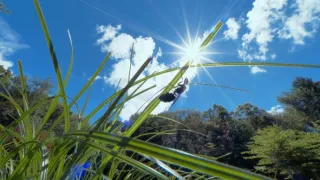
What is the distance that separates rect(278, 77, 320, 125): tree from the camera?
1623cm

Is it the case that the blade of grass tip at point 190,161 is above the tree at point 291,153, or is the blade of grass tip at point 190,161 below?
below

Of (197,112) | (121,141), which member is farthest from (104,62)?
(197,112)

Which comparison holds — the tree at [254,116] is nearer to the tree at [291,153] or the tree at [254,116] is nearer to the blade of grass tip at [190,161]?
the tree at [291,153]

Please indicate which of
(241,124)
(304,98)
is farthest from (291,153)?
(304,98)

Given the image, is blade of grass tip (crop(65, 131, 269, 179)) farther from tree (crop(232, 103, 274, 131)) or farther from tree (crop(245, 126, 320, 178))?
tree (crop(232, 103, 274, 131))

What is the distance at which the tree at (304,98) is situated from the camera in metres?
16.2

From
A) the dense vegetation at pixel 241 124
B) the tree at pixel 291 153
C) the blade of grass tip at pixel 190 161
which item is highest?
the dense vegetation at pixel 241 124

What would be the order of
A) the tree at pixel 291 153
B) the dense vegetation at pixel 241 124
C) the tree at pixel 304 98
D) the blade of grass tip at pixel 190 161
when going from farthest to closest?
the tree at pixel 304 98, the dense vegetation at pixel 241 124, the tree at pixel 291 153, the blade of grass tip at pixel 190 161

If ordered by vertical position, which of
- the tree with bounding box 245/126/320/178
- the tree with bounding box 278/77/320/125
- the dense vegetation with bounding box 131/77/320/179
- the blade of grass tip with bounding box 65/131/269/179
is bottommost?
the blade of grass tip with bounding box 65/131/269/179

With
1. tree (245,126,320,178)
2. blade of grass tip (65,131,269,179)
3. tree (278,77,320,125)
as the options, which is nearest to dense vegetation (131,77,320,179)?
tree (278,77,320,125)

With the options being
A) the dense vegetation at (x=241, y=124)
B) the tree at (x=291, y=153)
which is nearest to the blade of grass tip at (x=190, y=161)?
the tree at (x=291, y=153)

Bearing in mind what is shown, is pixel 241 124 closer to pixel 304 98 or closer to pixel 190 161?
pixel 304 98

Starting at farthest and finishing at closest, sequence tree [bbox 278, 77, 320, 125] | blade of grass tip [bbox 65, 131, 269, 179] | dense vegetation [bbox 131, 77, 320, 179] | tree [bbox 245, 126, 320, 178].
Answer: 1. tree [bbox 278, 77, 320, 125]
2. dense vegetation [bbox 131, 77, 320, 179]
3. tree [bbox 245, 126, 320, 178]
4. blade of grass tip [bbox 65, 131, 269, 179]

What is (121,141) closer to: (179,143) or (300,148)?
(300,148)
